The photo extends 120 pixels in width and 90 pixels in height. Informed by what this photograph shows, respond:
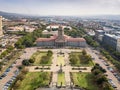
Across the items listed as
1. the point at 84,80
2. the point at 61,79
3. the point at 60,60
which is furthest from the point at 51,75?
the point at 60,60

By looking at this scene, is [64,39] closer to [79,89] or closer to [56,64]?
[56,64]

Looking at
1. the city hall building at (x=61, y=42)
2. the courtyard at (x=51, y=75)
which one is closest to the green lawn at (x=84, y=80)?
the courtyard at (x=51, y=75)

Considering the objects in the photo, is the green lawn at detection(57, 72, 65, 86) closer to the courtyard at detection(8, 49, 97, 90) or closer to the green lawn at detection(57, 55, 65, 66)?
the courtyard at detection(8, 49, 97, 90)

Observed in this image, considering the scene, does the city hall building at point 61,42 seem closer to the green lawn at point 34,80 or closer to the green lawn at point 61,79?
the green lawn at point 61,79

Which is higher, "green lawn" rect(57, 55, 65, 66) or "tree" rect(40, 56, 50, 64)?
"tree" rect(40, 56, 50, 64)

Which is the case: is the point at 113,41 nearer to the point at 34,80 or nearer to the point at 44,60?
the point at 44,60

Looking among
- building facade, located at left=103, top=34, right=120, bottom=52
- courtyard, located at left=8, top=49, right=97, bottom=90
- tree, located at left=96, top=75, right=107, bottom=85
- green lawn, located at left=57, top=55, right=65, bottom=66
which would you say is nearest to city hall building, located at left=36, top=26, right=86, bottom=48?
building facade, located at left=103, top=34, right=120, bottom=52

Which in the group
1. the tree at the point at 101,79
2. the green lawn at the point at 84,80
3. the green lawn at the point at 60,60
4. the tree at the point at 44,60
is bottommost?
the green lawn at the point at 60,60
